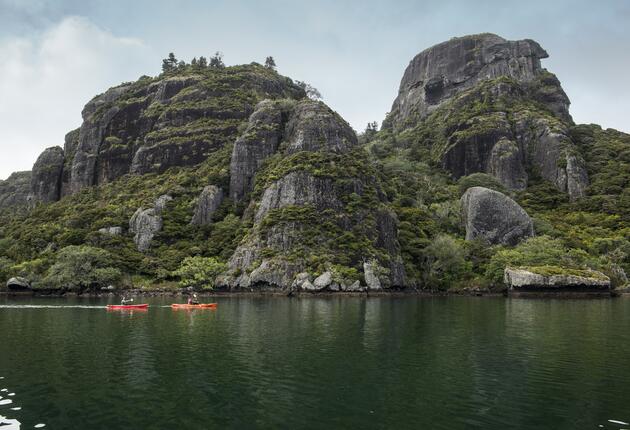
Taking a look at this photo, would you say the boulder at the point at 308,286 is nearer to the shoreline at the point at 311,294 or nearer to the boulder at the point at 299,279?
the boulder at the point at 299,279

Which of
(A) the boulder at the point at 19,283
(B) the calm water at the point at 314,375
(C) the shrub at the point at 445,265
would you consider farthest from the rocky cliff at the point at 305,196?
(B) the calm water at the point at 314,375

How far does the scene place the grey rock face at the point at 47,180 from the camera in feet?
592

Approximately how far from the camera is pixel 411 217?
139m

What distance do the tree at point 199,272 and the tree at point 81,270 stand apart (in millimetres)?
14173

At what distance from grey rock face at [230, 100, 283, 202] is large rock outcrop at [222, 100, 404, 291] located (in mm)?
307

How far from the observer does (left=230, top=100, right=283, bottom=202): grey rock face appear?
5714 inches

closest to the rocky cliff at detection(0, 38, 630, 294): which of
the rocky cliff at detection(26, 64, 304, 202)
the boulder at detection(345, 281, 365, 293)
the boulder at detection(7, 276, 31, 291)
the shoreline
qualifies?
the boulder at detection(345, 281, 365, 293)

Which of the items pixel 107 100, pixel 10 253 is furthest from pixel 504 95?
pixel 10 253

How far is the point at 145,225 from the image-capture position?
424ft

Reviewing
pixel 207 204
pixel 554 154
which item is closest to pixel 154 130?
pixel 207 204

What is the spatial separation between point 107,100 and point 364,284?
150222 mm

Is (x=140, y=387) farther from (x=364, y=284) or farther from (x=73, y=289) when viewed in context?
(x=73, y=289)

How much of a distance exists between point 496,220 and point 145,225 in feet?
309

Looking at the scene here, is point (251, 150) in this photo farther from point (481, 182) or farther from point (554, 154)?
point (554, 154)
